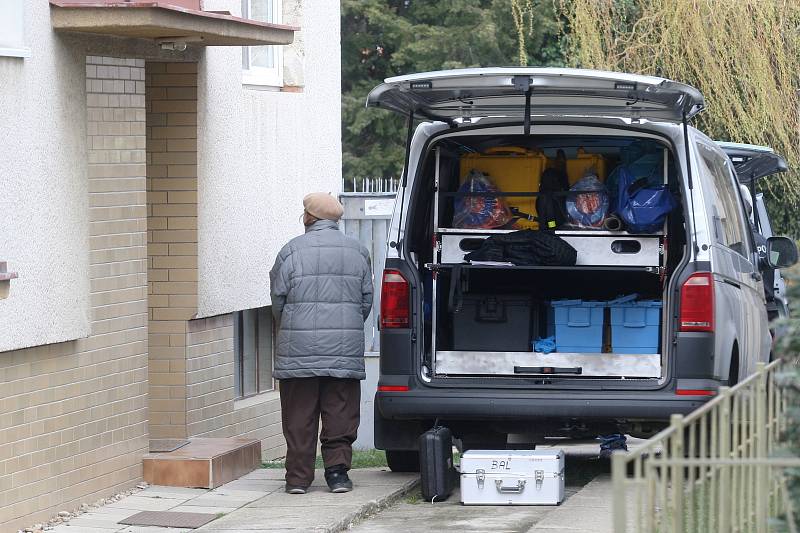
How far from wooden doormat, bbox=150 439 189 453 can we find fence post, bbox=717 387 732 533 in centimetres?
445

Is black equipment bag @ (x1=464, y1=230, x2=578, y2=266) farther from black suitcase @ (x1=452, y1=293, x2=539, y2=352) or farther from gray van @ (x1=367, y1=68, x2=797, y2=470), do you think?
black suitcase @ (x1=452, y1=293, x2=539, y2=352)

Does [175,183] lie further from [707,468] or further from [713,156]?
[707,468]

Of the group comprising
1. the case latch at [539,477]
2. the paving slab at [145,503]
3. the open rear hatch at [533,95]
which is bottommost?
the paving slab at [145,503]

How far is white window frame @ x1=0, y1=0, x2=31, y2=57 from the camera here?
7108mm

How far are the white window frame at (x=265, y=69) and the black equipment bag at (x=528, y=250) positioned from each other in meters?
3.27

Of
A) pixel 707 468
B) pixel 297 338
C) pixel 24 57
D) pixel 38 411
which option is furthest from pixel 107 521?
pixel 707 468

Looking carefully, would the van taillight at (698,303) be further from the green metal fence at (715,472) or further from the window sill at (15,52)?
the window sill at (15,52)

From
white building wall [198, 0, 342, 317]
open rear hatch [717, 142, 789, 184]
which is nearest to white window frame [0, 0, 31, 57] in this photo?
white building wall [198, 0, 342, 317]

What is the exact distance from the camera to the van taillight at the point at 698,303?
7613 millimetres

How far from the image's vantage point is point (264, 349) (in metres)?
11.5

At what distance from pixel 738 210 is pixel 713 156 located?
676mm

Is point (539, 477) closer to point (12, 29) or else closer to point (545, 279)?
point (545, 279)

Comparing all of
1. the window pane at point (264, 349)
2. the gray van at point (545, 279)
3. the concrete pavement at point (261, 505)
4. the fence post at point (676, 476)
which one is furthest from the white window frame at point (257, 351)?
the fence post at point (676, 476)

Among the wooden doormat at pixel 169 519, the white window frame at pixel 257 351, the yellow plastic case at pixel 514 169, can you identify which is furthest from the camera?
the white window frame at pixel 257 351
